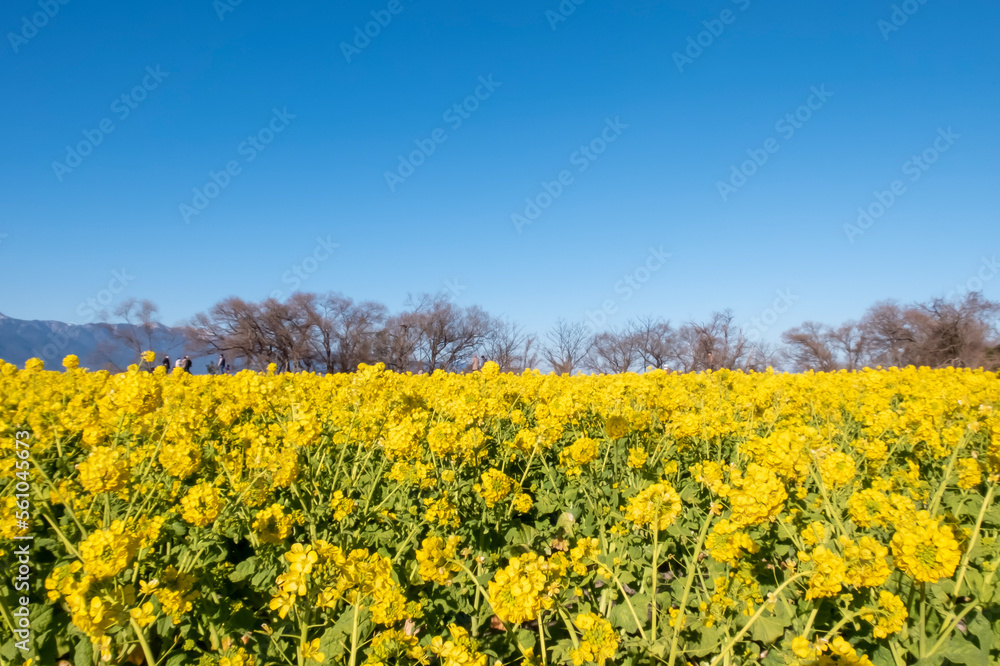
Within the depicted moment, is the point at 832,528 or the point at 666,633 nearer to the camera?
the point at 666,633

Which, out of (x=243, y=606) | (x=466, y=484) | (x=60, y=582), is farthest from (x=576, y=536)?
(x=60, y=582)

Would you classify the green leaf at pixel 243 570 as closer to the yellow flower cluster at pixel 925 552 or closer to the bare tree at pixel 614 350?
the yellow flower cluster at pixel 925 552

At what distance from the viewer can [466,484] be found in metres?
3.67

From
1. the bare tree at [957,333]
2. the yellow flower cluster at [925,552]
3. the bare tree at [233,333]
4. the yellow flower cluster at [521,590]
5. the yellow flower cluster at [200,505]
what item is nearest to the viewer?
the yellow flower cluster at [521,590]

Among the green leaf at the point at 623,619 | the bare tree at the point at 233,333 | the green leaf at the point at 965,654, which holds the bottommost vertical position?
the green leaf at the point at 623,619

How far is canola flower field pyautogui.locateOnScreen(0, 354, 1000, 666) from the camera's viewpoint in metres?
1.82

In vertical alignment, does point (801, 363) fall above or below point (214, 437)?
above

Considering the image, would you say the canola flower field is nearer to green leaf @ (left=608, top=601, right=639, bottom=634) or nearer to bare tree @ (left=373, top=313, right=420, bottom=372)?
green leaf @ (left=608, top=601, right=639, bottom=634)

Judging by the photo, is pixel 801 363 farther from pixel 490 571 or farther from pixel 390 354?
pixel 490 571

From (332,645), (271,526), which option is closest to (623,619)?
(332,645)

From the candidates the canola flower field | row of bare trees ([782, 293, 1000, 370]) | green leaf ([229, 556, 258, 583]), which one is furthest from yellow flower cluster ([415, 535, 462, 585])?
row of bare trees ([782, 293, 1000, 370])

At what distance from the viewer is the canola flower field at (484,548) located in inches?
71.7

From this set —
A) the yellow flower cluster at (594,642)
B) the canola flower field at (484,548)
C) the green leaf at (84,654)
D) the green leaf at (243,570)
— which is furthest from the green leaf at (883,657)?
the green leaf at (84,654)

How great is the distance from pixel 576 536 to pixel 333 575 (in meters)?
2.17
